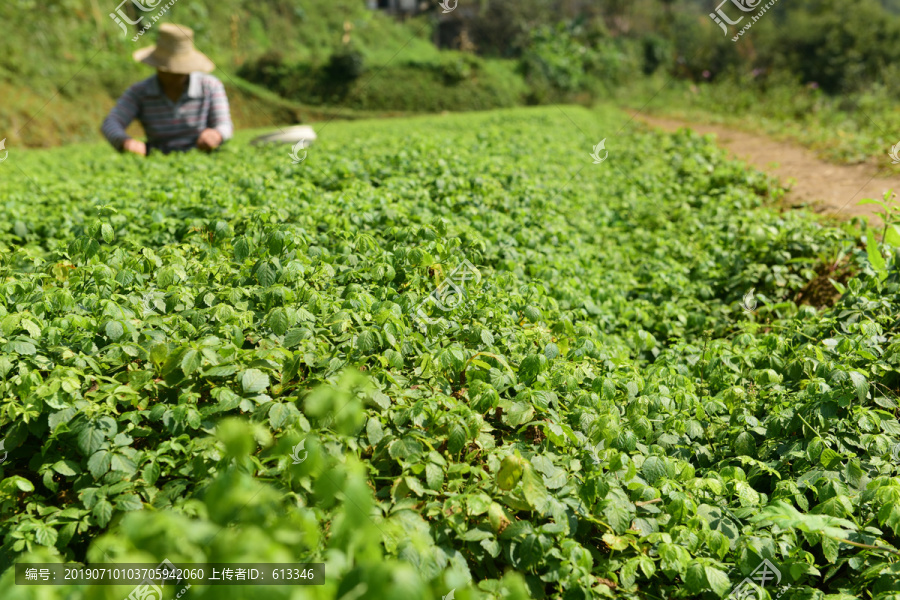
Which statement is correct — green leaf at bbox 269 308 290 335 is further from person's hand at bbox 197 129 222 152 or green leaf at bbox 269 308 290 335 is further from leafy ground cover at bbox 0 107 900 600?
person's hand at bbox 197 129 222 152

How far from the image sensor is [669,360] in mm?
3539

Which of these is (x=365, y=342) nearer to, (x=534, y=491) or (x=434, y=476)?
(x=434, y=476)

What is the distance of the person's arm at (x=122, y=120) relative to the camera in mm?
6355

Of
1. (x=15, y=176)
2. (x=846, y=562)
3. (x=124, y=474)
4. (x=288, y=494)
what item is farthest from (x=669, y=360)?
(x=15, y=176)

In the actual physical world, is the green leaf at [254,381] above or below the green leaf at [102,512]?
above

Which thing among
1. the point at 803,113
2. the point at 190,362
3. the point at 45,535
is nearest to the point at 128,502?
the point at 45,535

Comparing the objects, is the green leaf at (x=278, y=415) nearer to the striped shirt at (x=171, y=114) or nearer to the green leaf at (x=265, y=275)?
the green leaf at (x=265, y=275)

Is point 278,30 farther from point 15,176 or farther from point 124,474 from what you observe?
point 124,474

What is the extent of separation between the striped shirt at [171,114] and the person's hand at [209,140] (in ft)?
0.42

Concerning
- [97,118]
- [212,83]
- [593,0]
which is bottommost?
[97,118]

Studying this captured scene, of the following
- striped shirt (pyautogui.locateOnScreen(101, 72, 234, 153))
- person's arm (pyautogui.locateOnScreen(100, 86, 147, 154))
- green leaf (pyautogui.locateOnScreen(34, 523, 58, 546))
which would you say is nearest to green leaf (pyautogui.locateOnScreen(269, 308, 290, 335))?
green leaf (pyautogui.locateOnScreen(34, 523, 58, 546))

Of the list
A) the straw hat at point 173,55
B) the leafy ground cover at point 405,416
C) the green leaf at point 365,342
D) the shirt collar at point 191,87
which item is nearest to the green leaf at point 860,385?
the leafy ground cover at point 405,416

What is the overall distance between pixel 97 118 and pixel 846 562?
21104 millimetres

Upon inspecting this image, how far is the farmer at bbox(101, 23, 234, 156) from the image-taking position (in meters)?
6.27
